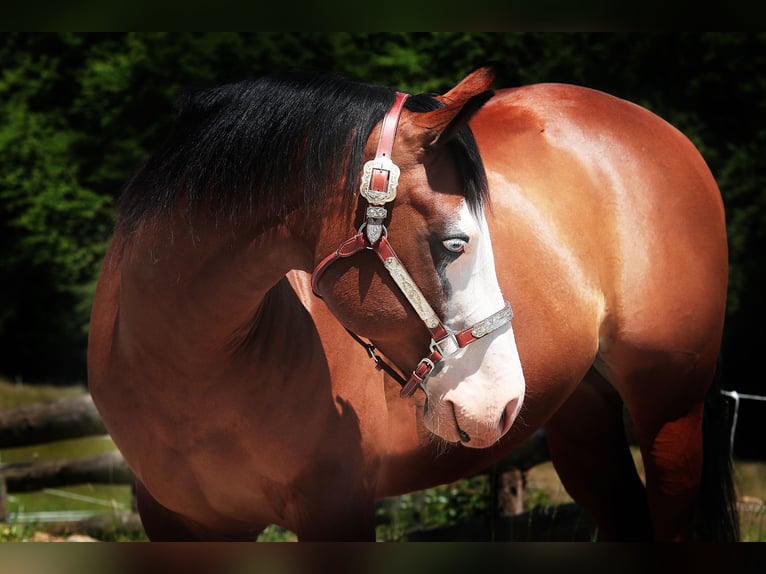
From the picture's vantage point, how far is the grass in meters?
4.04

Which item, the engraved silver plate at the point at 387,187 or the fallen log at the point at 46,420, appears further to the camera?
the fallen log at the point at 46,420

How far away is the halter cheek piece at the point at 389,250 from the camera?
174 centimetres

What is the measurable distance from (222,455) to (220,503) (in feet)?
0.46

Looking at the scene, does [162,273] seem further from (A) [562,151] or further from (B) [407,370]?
(A) [562,151]

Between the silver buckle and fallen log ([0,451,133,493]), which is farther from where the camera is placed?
fallen log ([0,451,133,493])

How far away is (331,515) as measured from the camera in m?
2.08

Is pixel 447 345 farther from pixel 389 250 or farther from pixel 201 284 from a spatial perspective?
pixel 201 284

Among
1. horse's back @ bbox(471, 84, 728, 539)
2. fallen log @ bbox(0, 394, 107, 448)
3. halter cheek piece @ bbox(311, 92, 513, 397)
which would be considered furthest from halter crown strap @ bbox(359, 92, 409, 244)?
fallen log @ bbox(0, 394, 107, 448)

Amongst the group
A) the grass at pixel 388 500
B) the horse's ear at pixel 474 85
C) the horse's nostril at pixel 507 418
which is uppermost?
the horse's ear at pixel 474 85

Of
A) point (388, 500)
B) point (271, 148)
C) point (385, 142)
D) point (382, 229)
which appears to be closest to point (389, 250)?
point (382, 229)

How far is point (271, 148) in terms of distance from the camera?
184cm

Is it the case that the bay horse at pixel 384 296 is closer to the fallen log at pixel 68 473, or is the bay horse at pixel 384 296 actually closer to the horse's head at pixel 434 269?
the horse's head at pixel 434 269

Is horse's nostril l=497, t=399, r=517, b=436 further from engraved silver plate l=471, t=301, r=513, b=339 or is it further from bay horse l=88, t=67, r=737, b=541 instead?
engraved silver plate l=471, t=301, r=513, b=339

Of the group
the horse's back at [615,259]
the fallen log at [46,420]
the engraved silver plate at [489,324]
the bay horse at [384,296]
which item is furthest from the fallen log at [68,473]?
the engraved silver plate at [489,324]
